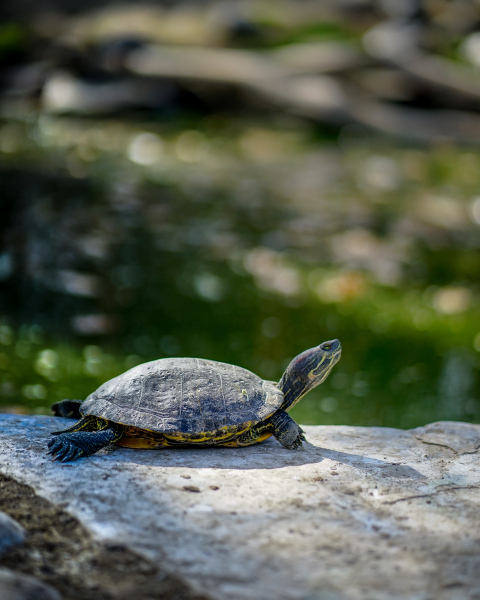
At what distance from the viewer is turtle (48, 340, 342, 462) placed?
204 cm

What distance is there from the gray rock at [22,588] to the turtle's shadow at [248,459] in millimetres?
640

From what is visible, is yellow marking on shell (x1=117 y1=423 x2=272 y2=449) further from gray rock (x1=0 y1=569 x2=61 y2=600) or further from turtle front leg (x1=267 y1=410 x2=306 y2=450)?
gray rock (x1=0 y1=569 x2=61 y2=600)

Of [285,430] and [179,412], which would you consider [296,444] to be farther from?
[179,412]

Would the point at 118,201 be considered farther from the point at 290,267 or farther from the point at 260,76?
the point at 260,76

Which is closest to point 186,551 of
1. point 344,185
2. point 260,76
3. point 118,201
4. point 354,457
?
point 354,457

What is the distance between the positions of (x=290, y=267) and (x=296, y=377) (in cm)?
272

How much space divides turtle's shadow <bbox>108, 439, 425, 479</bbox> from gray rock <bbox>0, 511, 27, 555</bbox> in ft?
1.49

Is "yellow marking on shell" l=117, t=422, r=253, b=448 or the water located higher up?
the water

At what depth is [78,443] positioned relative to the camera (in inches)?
78.4

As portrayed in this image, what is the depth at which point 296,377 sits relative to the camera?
2377mm

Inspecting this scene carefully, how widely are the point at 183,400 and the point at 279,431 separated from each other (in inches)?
14.3

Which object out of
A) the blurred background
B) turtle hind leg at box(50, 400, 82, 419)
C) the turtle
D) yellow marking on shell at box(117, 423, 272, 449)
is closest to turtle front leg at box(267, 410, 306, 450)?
the turtle

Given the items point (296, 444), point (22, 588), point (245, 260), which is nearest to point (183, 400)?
point (296, 444)

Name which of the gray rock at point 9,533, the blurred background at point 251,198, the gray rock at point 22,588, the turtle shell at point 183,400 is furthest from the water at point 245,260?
the gray rock at point 22,588
